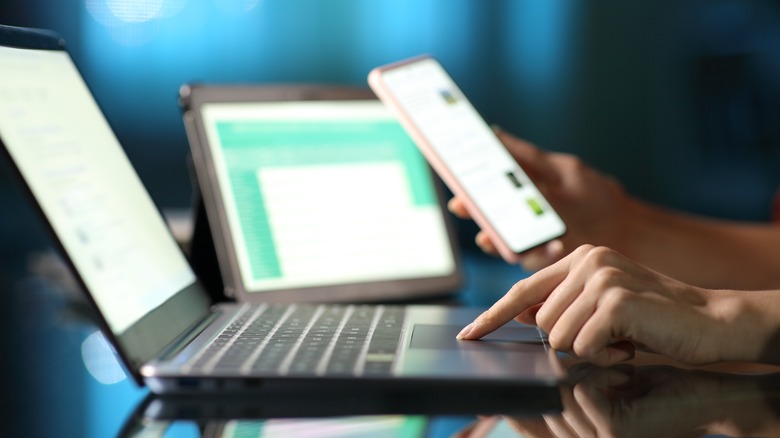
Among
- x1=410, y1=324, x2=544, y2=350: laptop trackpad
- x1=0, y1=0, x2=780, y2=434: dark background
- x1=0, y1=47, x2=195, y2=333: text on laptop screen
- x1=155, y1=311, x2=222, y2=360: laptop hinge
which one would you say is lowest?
x1=0, y1=0, x2=780, y2=434: dark background

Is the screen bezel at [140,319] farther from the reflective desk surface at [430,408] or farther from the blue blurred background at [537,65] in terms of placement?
the blue blurred background at [537,65]

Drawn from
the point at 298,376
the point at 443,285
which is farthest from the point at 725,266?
the point at 298,376

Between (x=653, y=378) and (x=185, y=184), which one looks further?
(x=185, y=184)

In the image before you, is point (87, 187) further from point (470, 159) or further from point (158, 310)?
point (470, 159)

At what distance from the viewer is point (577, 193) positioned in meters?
1.15

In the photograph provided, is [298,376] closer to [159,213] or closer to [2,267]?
[159,213]

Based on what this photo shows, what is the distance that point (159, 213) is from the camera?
2.65 ft

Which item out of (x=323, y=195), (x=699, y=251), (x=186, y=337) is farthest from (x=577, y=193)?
(x=186, y=337)

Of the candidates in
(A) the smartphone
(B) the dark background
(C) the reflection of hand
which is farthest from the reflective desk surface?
(B) the dark background

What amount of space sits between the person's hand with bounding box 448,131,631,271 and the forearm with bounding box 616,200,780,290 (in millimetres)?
26

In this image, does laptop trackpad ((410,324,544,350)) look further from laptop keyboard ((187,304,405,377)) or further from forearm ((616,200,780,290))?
forearm ((616,200,780,290))

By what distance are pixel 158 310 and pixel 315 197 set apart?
42cm

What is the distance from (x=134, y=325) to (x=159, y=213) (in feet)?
0.75

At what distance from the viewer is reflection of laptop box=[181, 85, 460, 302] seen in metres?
0.99
